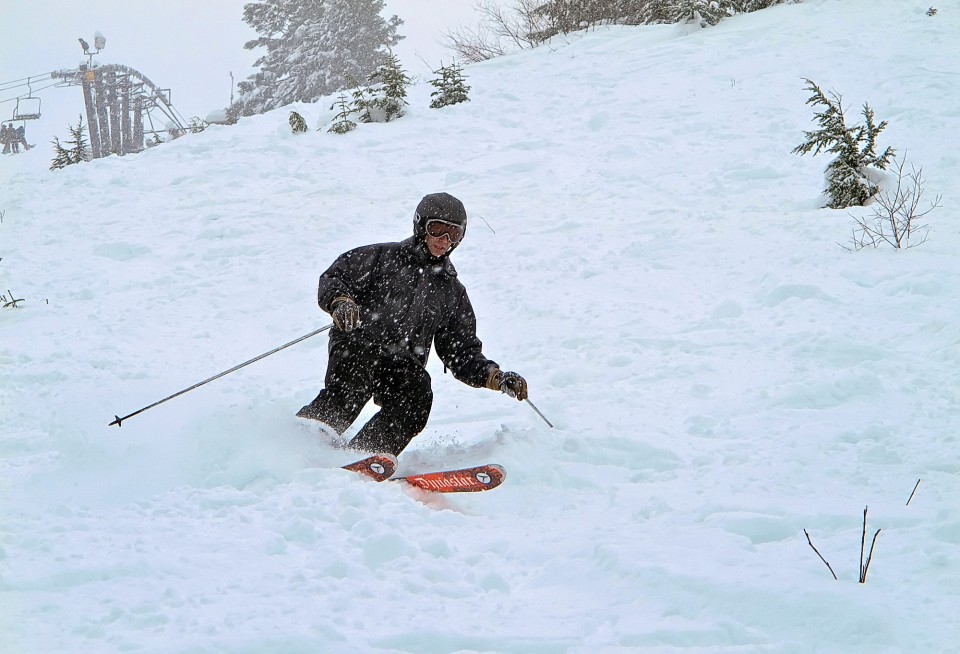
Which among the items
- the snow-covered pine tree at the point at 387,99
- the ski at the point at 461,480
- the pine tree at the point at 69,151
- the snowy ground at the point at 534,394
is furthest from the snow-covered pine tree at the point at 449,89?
the ski at the point at 461,480

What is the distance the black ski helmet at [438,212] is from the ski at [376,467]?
129 cm

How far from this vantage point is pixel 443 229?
4234 millimetres

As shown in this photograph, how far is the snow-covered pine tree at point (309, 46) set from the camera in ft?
84.9

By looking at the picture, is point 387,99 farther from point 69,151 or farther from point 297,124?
point 69,151

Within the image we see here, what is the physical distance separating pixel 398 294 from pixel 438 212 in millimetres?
513

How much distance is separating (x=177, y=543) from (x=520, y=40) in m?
20.4

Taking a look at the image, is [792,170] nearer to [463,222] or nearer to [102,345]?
[463,222]

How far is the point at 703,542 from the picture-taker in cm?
301

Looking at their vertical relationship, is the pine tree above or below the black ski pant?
above

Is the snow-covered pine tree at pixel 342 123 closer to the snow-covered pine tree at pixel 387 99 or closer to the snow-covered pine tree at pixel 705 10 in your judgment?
the snow-covered pine tree at pixel 387 99

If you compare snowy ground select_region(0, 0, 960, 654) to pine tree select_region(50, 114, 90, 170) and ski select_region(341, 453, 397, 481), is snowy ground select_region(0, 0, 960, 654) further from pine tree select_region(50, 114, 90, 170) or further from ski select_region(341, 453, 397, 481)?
pine tree select_region(50, 114, 90, 170)

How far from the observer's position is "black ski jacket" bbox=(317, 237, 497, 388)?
4250 millimetres

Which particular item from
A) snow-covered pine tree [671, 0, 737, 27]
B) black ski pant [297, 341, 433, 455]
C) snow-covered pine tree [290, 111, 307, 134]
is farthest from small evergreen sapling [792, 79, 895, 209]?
snow-covered pine tree [671, 0, 737, 27]

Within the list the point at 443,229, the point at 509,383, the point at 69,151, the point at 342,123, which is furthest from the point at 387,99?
the point at 509,383
